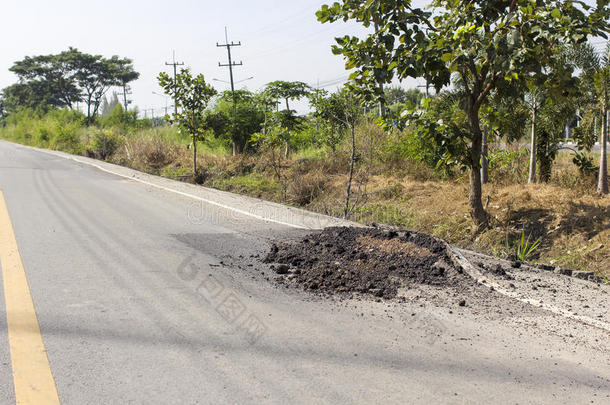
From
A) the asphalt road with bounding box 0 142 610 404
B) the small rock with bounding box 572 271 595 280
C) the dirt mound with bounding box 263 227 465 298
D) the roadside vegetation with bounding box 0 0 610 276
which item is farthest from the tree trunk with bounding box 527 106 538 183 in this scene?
the asphalt road with bounding box 0 142 610 404

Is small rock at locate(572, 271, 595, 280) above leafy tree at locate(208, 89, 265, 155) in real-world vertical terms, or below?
below

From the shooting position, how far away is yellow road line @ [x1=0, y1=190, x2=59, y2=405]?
279cm

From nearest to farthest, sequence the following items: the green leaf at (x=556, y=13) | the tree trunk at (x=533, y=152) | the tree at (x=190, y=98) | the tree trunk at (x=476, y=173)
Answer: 1. the green leaf at (x=556, y=13)
2. the tree trunk at (x=476, y=173)
3. the tree trunk at (x=533, y=152)
4. the tree at (x=190, y=98)

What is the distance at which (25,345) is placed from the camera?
132 inches

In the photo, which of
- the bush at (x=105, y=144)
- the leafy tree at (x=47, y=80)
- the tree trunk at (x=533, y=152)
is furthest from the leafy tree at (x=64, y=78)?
the tree trunk at (x=533, y=152)

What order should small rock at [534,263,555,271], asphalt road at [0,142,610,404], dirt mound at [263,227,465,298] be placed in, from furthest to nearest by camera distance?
small rock at [534,263,555,271]
dirt mound at [263,227,465,298]
asphalt road at [0,142,610,404]

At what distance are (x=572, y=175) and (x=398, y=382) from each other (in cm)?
901

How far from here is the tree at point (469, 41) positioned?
5.69 metres

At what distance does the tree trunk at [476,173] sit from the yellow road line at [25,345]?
585cm

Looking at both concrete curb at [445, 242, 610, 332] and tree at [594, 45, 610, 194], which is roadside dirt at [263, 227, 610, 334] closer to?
concrete curb at [445, 242, 610, 332]

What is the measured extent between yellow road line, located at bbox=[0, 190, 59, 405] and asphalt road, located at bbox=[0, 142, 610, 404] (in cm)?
4

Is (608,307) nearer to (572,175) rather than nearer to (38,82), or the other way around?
(572,175)

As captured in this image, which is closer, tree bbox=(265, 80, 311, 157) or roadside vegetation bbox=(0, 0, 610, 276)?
roadside vegetation bbox=(0, 0, 610, 276)

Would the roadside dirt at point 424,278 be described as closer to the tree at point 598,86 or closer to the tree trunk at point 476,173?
the tree trunk at point 476,173
